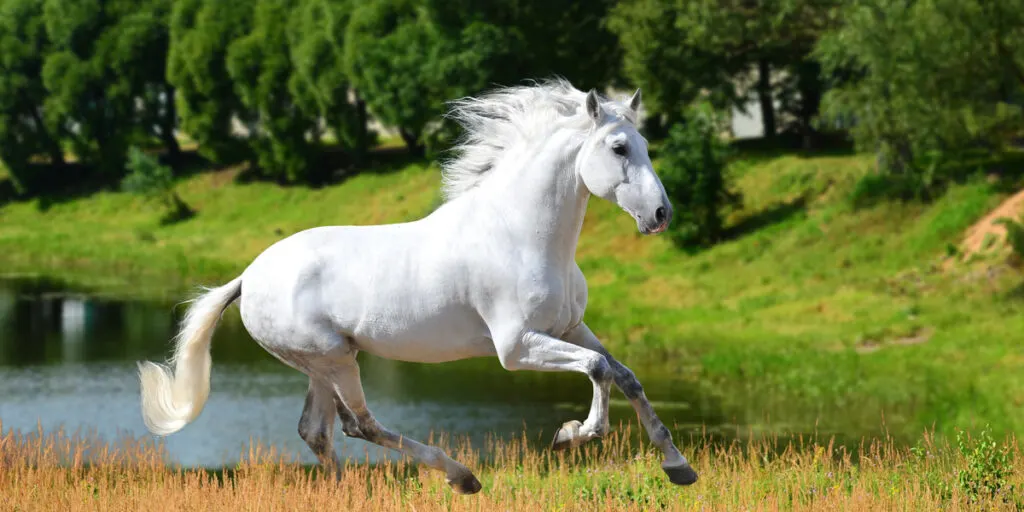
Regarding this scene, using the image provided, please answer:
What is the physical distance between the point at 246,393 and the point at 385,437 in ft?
48.1

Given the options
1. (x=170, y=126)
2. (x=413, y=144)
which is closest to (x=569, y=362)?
(x=413, y=144)

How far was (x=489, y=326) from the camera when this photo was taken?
8070mm

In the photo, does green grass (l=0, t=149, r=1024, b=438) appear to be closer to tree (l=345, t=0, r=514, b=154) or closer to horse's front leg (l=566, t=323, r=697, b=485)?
tree (l=345, t=0, r=514, b=154)

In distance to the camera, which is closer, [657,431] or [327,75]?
[657,431]

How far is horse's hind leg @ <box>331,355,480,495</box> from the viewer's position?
8391 mm

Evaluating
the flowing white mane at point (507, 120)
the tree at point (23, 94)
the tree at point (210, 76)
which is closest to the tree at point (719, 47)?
the tree at point (210, 76)

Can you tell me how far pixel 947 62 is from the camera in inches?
1001

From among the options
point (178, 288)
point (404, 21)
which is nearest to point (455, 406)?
point (178, 288)

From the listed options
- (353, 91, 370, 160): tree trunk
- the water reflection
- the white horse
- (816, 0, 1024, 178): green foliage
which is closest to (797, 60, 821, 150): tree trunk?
(816, 0, 1024, 178): green foliage

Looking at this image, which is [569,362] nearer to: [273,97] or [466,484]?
[466,484]

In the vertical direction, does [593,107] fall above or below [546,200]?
above

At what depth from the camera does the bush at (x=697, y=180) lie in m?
33.0

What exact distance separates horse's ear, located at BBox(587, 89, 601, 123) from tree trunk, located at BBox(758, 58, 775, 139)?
3331cm

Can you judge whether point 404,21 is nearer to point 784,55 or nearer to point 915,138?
point 784,55
